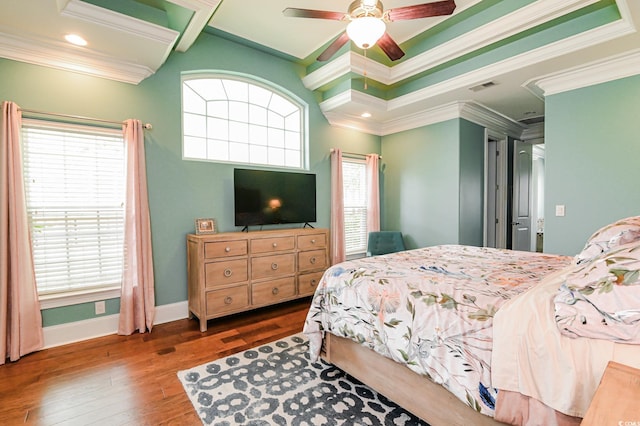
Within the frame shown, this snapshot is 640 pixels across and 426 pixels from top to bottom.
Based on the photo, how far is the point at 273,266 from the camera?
3406mm

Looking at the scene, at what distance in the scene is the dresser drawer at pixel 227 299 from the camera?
2994mm

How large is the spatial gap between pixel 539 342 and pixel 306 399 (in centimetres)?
136

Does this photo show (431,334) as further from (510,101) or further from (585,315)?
(510,101)

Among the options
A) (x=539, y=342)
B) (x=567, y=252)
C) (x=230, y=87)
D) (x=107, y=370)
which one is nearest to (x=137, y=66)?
(x=230, y=87)

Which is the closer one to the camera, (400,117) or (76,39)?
(76,39)

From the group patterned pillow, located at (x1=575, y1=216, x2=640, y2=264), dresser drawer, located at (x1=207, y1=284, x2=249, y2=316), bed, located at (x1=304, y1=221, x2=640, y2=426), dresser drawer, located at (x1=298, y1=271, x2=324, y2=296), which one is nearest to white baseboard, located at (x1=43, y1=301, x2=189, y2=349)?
dresser drawer, located at (x1=207, y1=284, x2=249, y2=316)

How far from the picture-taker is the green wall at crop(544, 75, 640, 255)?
2879 millimetres

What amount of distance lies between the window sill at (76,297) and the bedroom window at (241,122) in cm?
154

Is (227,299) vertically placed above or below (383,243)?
below

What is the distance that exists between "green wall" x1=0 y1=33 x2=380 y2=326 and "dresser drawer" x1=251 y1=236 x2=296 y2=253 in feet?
1.59

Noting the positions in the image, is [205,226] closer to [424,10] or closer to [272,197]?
[272,197]

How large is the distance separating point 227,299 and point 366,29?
2685mm

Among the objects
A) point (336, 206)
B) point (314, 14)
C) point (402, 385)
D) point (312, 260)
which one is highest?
point (314, 14)

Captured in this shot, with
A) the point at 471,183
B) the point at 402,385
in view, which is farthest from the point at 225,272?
the point at 471,183
